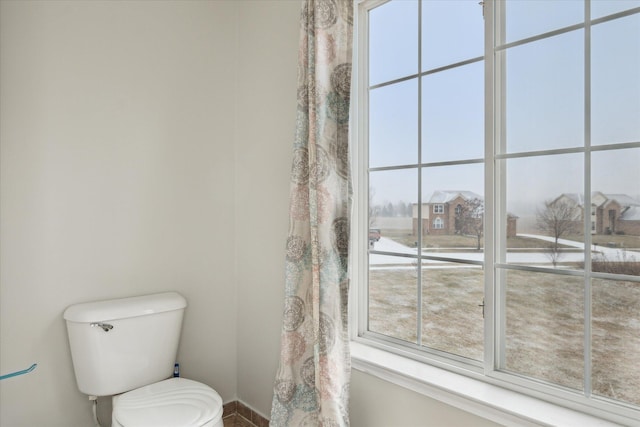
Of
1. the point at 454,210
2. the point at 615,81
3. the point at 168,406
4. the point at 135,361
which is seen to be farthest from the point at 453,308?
the point at 135,361

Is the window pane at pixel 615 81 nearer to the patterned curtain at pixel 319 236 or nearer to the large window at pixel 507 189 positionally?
the large window at pixel 507 189

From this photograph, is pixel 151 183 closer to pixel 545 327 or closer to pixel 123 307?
pixel 123 307

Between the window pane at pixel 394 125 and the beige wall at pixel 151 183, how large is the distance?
43 centimetres

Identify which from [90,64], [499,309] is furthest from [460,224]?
[90,64]

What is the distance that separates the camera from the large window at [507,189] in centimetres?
114

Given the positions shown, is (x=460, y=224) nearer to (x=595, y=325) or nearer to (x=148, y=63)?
(x=595, y=325)

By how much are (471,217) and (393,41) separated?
0.82m

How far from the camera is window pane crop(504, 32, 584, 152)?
121 centimetres

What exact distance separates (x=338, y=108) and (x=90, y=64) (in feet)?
3.84

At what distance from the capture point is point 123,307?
1.77 meters

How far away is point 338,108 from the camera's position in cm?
160

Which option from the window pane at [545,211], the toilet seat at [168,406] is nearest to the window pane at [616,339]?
the window pane at [545,211]

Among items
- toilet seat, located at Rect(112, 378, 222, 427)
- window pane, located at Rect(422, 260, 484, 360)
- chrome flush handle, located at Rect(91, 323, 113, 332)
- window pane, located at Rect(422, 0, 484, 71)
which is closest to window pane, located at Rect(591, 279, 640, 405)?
window pane, located at Rect(422, 260, 484, 360)

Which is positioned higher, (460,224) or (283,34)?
(283,34)
